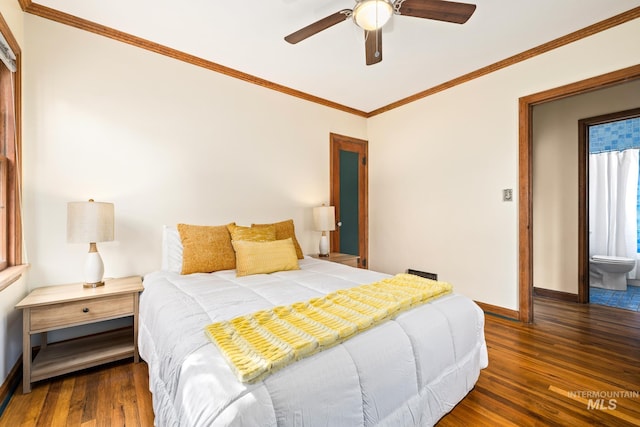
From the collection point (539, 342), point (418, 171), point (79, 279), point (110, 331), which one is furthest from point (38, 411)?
point (418, 171)

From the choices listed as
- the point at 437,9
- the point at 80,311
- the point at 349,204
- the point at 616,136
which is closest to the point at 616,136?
the point at 616,136

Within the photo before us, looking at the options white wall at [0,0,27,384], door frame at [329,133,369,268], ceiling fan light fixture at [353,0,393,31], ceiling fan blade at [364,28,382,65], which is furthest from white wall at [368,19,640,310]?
white wall at [0,0,27,384]

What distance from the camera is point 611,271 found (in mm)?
3926

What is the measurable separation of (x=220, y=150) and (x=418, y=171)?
8.25 ft

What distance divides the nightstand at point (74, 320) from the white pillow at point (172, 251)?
256 millimetres

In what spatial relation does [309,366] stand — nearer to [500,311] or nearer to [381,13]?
[381,13]

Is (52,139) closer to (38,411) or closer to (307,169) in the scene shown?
(38,411)

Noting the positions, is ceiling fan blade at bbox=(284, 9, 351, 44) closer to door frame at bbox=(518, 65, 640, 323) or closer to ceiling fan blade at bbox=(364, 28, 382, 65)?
ceiling fan blade at bbox=(364, 28, 382, 65)

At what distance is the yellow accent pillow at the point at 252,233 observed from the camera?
2607 millimetres

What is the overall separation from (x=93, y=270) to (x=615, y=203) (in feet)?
21.7

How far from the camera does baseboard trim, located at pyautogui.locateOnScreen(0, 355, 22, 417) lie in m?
1.66

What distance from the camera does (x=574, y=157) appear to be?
3535 mm

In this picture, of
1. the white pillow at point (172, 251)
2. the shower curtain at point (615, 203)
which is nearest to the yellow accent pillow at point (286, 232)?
the white pillow at point (172, 251)

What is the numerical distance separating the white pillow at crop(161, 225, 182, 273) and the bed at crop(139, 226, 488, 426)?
0.35 metres
